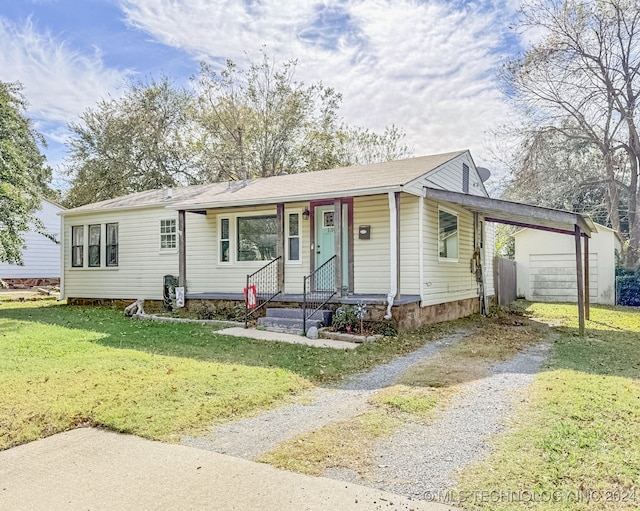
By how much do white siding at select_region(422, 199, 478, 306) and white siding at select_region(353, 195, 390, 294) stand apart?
2.78 ft

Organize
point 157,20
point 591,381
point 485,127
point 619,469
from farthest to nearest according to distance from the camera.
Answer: point 485,127 < point 157,20 < point 591,381 < point 619,469

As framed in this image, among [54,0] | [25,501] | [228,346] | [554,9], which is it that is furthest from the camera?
[554,9]

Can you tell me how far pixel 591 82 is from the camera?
17516mm

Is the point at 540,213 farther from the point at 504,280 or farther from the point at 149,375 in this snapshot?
the point at 149,375

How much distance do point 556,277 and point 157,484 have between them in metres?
17.0

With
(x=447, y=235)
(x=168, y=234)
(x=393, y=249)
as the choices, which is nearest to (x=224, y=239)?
(x=168, y=234)

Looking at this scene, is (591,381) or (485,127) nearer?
(591,381)

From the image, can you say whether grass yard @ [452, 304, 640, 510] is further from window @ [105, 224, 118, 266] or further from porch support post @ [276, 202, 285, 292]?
window @ [105, 224, 118, 266]

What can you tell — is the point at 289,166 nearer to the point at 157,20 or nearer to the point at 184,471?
the point at 157,20

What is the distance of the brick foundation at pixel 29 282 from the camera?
2192 centimetres

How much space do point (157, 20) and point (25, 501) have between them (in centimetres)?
1323

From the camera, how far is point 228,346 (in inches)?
303

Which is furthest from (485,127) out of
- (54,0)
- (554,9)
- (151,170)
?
(151,170)

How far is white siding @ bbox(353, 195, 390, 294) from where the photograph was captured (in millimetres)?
10047
